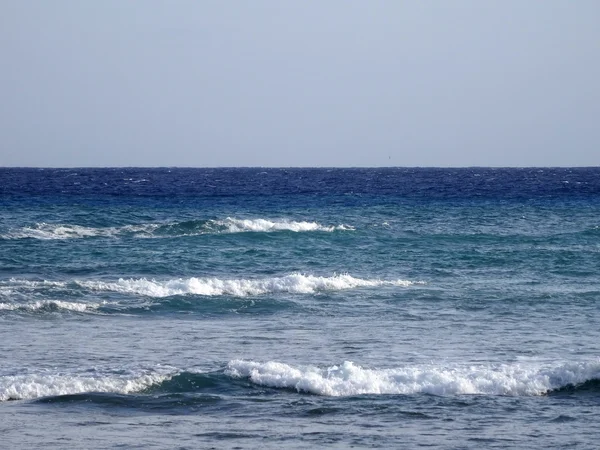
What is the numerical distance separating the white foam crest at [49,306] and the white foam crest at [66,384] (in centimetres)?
572

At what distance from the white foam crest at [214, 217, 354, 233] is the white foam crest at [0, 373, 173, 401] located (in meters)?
20.0

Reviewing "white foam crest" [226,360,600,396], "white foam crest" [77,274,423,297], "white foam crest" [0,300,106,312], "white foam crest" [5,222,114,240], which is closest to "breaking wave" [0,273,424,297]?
"white foam crest" [77,274,423,297]

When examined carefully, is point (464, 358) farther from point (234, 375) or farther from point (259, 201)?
point (259, 201)

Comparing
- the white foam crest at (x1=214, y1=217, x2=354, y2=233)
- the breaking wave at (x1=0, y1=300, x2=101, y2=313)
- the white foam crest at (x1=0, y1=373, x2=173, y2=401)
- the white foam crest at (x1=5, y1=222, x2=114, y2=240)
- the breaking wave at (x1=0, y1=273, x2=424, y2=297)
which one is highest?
the white foam crest at (x1=214, y1=217, x2=354, y2=233)

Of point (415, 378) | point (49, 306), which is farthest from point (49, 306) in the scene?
point (415, 378)

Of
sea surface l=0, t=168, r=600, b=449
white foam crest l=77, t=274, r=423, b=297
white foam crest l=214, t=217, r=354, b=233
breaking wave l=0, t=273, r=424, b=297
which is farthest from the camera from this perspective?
white foam crest l=214, t=217, r=354, b=233

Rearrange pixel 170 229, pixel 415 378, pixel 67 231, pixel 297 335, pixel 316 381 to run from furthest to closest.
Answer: pixel 170 229
pixel 67 231
pixel 297 335
pixel 415 378
pixel 316 381

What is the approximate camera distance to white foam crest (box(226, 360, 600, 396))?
12625 mm

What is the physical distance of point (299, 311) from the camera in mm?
19047

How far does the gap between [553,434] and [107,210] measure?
107 feet

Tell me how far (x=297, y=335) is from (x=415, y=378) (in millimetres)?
3848

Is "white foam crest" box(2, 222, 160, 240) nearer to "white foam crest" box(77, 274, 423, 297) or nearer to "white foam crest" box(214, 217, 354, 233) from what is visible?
"white foam crest" box(214, 217, 354, 233)

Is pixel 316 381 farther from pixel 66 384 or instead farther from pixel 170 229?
pixel 170 229

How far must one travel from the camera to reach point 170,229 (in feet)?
110
